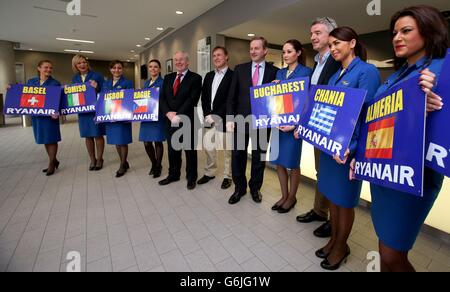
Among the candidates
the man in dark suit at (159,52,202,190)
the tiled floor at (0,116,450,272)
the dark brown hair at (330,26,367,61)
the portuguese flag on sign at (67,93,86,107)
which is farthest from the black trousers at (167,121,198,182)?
the dark brown hair at (330,26,367,61)

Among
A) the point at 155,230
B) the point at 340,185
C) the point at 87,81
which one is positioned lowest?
the point at 155,230

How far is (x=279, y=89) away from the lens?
2219 millimetres

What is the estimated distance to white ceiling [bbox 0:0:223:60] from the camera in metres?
5.90

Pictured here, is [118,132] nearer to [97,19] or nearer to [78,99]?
[78,99]

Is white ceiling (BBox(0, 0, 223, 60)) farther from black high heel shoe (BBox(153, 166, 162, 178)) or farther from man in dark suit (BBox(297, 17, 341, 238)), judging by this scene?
man in dark suit (BBox(297, 17, 341, 238))

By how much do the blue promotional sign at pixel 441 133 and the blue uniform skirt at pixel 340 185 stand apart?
553 millimetres

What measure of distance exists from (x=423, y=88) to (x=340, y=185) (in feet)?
2.68

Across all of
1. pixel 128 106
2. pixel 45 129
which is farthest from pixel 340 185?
pixel 45 129

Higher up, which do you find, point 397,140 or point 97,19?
point 97,19

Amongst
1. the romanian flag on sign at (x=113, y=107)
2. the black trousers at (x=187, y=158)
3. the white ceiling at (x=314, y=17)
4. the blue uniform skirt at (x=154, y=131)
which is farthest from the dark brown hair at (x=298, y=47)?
the romanian flag on sign at (x=113, y=107)

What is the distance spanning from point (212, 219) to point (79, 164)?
3.09 metres

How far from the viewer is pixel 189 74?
10.3 feet

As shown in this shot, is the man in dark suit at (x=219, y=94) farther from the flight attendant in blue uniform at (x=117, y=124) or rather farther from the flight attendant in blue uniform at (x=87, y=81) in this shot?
the flight attendant in blue uniform at (x=87, y=81)

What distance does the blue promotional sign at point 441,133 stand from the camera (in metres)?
0.90
